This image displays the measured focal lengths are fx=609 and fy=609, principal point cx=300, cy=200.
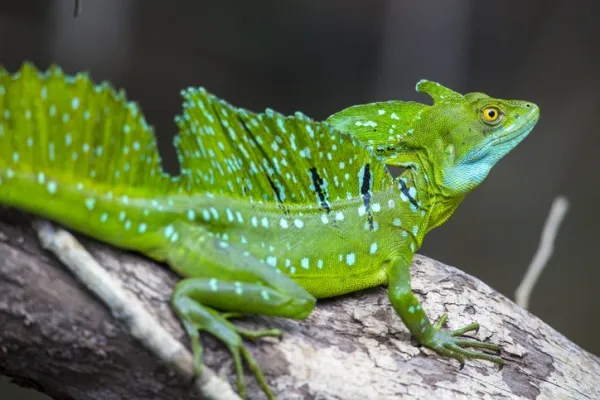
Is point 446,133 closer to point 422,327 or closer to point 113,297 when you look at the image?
point 422,327

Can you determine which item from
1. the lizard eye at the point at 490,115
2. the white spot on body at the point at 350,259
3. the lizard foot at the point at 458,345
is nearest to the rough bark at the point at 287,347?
the lizard foot at the point at 458,345

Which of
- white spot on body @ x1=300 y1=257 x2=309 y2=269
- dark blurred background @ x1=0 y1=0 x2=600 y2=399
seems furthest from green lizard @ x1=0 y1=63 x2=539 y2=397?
dark blurred background @ x1=0 y1=0 x2=600 y2=399

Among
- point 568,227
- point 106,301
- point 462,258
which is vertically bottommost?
point 462,258

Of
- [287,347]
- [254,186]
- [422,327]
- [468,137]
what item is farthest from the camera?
[468,137]

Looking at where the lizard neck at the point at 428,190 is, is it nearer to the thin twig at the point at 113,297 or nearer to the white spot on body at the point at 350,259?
the white spot on body at the point at 350,259

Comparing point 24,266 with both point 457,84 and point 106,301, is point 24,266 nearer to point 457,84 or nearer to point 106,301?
point 106,301

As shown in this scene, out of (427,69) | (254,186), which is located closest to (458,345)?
(254,186)

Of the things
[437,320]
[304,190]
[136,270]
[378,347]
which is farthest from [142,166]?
[437,320]
